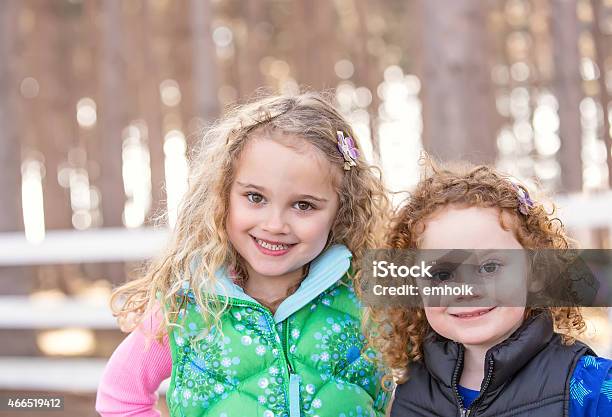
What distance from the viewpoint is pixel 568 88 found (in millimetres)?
9039

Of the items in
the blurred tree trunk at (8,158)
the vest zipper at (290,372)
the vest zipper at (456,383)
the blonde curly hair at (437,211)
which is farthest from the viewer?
the blurred tree trunk at (8,158)

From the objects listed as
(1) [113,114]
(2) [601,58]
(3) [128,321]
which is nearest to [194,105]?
(1) [113,114]

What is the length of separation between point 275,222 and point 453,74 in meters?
3.62

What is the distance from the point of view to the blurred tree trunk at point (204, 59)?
7969 millimetres

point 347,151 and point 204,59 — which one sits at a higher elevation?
point 204,59

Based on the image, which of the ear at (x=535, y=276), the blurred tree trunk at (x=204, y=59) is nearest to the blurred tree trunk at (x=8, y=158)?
the blurred tree trunk at (x=204, y=59)

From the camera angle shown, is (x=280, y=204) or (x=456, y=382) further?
(x=280, y=204)

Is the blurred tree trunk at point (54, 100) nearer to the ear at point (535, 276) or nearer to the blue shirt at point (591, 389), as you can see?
the ear at point (535, 276)

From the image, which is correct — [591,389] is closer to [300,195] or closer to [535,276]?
[535,276]

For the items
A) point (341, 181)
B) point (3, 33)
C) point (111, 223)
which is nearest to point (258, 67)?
point (111, 223)

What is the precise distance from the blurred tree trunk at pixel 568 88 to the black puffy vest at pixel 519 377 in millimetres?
7277

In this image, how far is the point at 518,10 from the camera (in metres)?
17.8

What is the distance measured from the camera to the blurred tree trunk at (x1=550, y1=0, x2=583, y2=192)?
907 cm

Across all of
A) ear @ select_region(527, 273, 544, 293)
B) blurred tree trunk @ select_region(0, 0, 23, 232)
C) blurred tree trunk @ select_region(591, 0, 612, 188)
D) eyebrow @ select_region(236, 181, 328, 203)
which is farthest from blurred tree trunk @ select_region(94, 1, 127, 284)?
ear @ select_region(527, 273, 544, 293)
